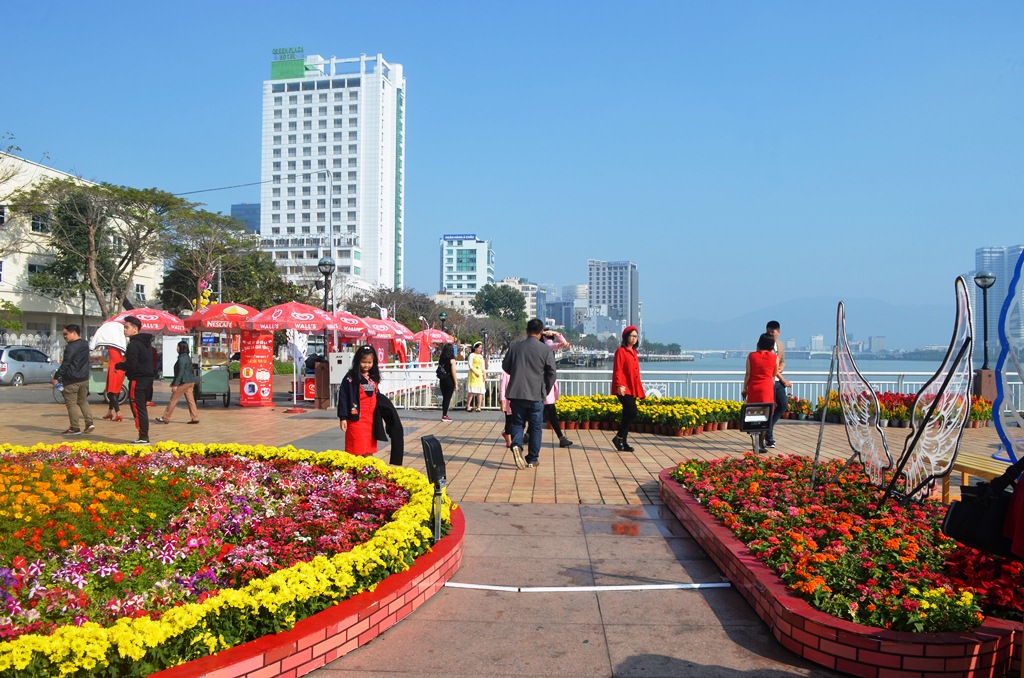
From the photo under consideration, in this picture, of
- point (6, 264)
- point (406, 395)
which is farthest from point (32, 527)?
point (6, 264)

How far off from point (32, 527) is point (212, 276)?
45417 millimetres

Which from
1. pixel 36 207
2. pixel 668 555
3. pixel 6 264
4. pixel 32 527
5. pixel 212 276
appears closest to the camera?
pixel 32 527

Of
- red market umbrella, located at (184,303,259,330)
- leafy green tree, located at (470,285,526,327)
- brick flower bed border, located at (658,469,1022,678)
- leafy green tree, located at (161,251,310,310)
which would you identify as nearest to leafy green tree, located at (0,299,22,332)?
Result: leafy green tree, located at (161,251,310,310)

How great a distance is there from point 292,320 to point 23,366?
47.2 feet

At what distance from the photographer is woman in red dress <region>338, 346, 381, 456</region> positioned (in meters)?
6.89

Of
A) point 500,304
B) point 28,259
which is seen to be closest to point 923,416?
point 28,259

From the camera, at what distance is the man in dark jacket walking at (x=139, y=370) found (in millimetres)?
10703

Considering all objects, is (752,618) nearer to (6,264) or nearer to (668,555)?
(668,555)

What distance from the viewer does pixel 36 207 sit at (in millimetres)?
38562

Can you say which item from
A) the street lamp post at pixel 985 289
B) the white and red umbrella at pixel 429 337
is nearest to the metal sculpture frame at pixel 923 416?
the street lamp post at pixel 985 289

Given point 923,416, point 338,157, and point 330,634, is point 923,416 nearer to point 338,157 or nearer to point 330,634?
point 330,634

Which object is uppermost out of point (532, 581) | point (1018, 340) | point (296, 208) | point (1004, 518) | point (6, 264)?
point (296, 208)

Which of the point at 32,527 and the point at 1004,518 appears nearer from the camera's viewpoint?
the point at 1004,518

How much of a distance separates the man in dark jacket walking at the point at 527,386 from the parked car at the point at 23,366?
71.0 feet
